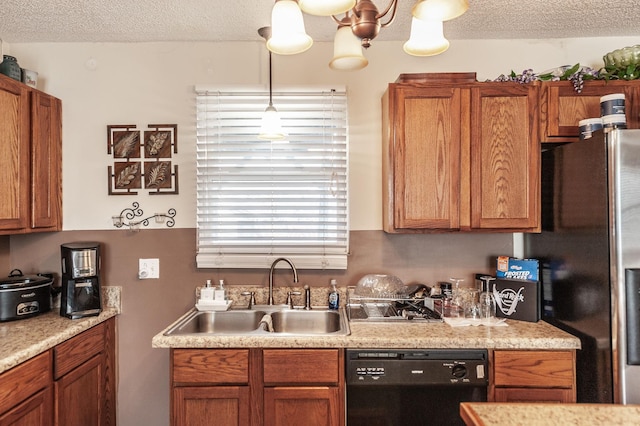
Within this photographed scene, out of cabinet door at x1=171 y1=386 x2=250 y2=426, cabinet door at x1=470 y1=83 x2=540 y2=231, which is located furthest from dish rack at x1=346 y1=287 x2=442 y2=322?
cabinet door at x1=171 y1=386 x2=250 y2=426

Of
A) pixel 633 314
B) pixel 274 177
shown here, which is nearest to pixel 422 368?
pixel 633 314

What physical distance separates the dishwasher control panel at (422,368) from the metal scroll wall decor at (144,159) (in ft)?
5.12

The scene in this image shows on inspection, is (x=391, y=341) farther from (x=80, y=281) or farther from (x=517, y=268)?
(x=80, y=281)

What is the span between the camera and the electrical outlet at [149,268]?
8.11 feet

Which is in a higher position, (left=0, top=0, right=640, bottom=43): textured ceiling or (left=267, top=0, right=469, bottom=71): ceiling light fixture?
(left=0, top=0, right=640, bottom=43): textured ceiling

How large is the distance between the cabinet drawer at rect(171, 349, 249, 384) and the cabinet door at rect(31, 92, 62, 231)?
1.23 metres

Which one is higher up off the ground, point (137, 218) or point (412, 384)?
point (137, 218)

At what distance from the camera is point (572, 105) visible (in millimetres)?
2102

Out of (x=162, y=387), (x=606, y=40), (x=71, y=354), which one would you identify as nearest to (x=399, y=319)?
(x=162, y=387)

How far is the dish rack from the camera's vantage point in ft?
6.97

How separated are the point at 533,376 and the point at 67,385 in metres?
2.23

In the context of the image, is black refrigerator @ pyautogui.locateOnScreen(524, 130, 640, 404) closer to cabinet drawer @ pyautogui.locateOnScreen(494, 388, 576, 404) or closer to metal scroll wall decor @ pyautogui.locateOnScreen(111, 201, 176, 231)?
cabinet drawer @ pyautogui.locateOnScreen(494, 388, 576, 404)

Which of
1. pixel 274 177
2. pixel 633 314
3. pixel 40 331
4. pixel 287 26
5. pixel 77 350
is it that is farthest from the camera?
pixel 274 177

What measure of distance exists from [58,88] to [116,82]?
1.21 feet
